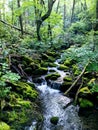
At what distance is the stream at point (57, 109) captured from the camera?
7703 millimetres

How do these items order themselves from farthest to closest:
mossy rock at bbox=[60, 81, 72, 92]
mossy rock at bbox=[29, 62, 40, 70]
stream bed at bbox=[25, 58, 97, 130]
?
mossy rock at bbox=[29, 62, 40, 70]
mossy rock at bbox=[60, 81, 72, 92]
stream bed at bbox=[25, 58, 97, 130]

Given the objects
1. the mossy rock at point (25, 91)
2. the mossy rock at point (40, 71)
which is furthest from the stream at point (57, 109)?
the mossy rock at point (40, 71)

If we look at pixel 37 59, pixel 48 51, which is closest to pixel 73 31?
pixel 48 51

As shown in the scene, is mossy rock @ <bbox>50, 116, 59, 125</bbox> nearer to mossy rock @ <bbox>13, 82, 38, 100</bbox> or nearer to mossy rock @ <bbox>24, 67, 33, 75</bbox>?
mossy rock @ <bbox>13, 82, 38, 100</bbox>

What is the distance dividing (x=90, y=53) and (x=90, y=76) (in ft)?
6.79

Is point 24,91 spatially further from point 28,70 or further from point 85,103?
point 28,70

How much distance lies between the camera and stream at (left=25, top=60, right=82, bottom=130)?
770cm

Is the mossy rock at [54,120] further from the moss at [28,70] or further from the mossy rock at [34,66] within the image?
the mossy rock at [34,66]

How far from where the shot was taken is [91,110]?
8898 millimetres

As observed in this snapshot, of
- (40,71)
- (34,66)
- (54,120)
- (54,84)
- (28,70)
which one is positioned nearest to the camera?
(54,120)

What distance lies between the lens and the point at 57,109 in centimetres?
915

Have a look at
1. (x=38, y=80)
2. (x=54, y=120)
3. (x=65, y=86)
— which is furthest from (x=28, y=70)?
(x=54, y=120)

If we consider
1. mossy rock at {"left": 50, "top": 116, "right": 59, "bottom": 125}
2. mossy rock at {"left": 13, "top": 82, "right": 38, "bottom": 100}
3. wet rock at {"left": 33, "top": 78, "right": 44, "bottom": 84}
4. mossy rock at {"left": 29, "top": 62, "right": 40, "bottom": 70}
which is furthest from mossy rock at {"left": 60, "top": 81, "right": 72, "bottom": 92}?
mossy rock at {"left": 50, "top": 116, "right": 59, "bottom": 125}

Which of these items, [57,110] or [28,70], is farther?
[28,70]
